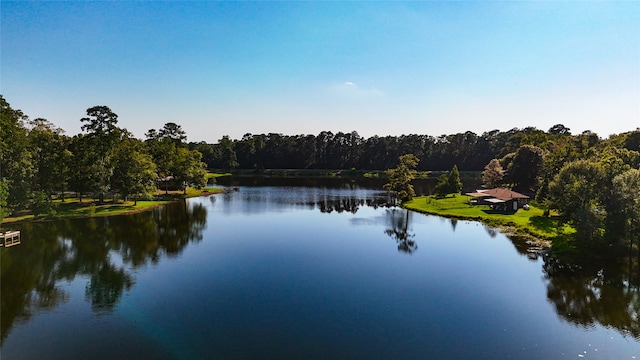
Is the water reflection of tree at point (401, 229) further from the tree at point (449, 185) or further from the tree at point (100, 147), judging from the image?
the tree at point (100, 147)

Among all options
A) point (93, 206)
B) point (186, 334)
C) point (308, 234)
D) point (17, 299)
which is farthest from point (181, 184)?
point (186, 334)

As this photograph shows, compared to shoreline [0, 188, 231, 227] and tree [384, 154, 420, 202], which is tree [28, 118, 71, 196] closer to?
shoreline [0, 188, 231, 227]

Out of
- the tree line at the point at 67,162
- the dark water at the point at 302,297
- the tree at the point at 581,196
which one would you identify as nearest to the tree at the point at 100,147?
the tree line at the point at 67,162

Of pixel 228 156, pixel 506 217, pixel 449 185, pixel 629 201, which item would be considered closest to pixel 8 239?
pixel 629 201

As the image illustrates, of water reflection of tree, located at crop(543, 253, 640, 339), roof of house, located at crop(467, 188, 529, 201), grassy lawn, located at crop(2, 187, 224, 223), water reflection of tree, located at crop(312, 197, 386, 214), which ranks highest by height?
grassy lawn, located at crop(2, 187, 224, 223)

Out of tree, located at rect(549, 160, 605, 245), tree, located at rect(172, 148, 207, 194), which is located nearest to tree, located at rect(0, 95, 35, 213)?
tree, located at rect(172, 148, 207, 194)

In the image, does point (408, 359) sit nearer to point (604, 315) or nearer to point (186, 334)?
point (186, 334)
